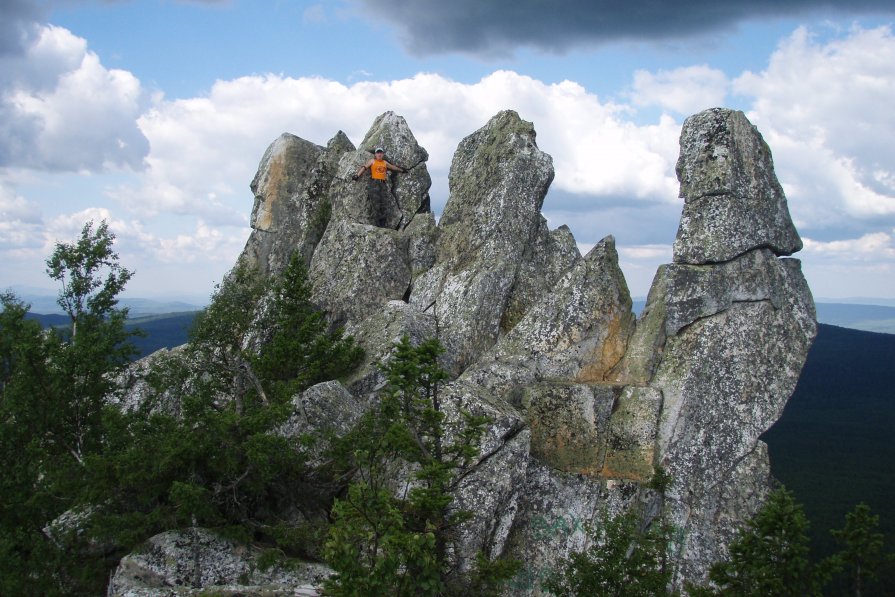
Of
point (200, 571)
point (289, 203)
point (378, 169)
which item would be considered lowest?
point (200, 571)

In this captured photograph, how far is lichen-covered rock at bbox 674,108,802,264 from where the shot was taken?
3095cm

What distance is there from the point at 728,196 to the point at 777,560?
1632 centimetres

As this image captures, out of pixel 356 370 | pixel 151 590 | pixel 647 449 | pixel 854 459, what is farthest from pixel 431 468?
pixel 854 459

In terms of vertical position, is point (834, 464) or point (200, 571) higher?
point (200, 571)

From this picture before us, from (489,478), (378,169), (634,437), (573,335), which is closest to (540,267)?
(573,335)

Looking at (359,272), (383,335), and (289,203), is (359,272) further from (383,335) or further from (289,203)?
(289,203)

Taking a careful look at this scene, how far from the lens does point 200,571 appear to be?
24.0m

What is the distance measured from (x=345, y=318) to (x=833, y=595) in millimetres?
75347

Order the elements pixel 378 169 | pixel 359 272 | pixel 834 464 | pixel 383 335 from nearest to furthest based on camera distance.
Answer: pixel 383 335, pixel 359 272, pixel 378 169, pixel 834 464

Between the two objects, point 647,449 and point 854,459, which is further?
point 854,459

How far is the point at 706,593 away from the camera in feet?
64.7

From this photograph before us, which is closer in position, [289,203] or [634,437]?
[634,437]

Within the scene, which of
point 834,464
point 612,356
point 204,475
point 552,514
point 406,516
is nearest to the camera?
point 406,516

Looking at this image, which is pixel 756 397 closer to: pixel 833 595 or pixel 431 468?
pixel 431 468
